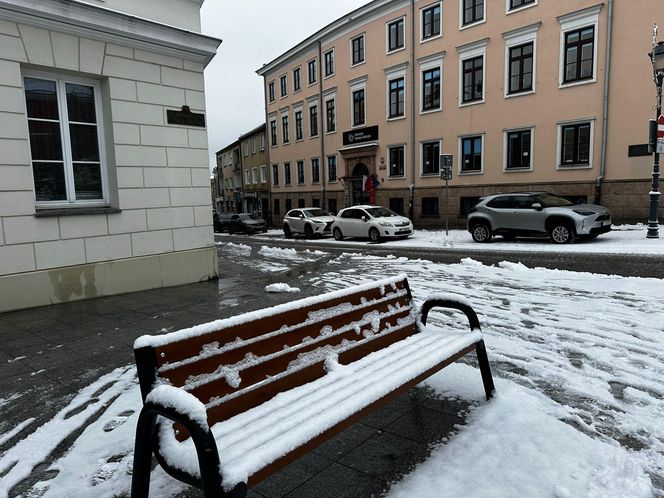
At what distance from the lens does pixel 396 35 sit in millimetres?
27109

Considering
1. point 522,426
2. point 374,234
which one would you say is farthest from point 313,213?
point 522,426

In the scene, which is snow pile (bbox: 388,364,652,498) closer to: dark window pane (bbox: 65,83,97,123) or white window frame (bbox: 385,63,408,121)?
dark window pane (bbox: 65,83,97,123)

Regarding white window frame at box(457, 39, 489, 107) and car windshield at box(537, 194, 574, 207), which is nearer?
car windshield at box(537, 194, 574, 207)

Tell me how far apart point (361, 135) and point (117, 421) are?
27.9 meters

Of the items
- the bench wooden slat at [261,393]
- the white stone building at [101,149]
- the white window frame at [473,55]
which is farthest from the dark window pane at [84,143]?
Result: the white window frame at [473,55]

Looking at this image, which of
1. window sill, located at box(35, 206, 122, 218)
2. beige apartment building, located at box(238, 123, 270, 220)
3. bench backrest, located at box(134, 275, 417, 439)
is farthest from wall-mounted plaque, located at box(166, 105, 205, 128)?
beige apartment building, located at box(238, 123, 270, 220)

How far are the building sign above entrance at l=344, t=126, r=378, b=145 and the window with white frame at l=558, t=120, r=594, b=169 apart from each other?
36.5 feet

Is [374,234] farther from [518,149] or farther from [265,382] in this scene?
[265,382]

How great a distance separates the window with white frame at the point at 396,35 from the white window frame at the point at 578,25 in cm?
881

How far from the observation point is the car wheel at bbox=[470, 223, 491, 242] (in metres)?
16.5

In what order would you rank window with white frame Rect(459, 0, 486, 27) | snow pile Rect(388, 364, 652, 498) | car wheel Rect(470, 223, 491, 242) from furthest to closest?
window with white frame Rect(459, 0, 486, 27)
car wheel Rect(470, 223, 491, 242)
snow pile Rect(388, 364, 652, 498)

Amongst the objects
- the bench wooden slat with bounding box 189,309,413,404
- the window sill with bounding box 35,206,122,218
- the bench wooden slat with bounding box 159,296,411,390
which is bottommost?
the bench wooden slat with bounding box 189,309,413,404

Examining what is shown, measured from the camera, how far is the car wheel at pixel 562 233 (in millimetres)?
14383

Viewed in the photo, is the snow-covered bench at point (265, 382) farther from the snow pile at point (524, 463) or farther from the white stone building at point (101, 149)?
the white stone building at point (101, 149)
